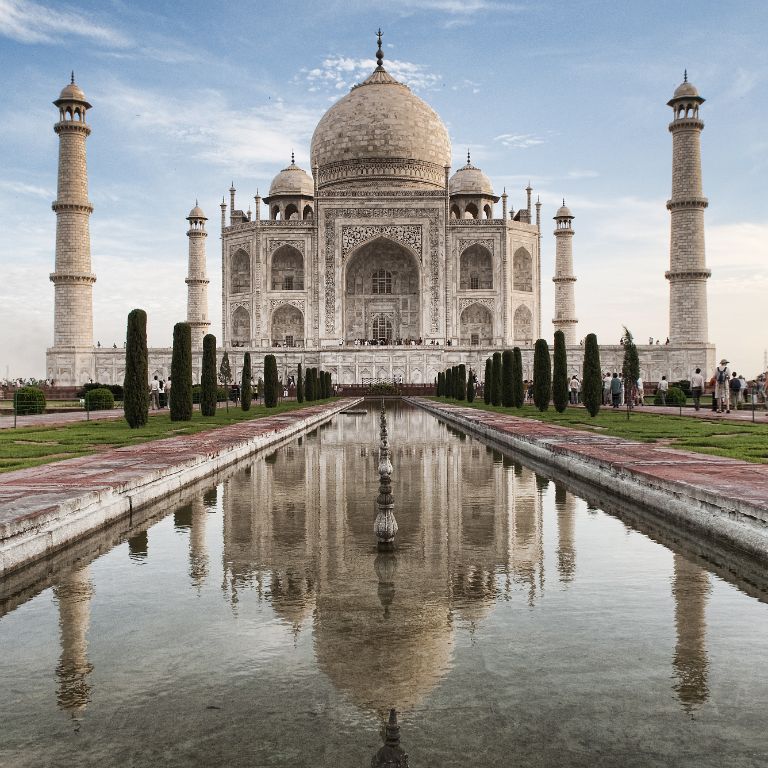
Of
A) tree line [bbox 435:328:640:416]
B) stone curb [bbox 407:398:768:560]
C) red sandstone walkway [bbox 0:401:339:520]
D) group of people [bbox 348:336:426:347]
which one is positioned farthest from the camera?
Result: group of people [bbox 348:336:426:347]

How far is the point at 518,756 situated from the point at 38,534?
2.60m

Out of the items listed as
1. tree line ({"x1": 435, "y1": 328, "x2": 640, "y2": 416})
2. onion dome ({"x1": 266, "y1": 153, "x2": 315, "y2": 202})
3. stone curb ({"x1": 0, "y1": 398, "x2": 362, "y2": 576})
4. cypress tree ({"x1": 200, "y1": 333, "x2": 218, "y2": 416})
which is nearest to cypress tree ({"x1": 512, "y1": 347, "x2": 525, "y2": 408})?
tree line ({"x1": 435, "y1": 328, "x2": 640, "y2": 416})

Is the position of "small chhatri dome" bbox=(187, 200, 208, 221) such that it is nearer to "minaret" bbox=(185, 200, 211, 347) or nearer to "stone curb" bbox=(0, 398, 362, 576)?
"minaret" bbox=(185, 200, 211, 347)

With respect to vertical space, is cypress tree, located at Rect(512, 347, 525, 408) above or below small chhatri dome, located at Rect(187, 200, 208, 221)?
below

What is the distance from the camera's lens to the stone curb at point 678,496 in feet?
12.1

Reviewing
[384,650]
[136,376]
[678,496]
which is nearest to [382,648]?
[384,650]

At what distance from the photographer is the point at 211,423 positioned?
12.6 metres

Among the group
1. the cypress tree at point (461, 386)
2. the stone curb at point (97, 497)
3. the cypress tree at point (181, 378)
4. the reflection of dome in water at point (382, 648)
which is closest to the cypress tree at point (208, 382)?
the cypress tree at point (181, 378)

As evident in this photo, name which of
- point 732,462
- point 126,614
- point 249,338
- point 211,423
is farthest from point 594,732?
point 249,338

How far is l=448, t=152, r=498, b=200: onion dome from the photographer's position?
41.5m

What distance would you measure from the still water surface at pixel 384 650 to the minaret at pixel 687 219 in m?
29.2

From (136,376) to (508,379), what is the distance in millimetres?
9580

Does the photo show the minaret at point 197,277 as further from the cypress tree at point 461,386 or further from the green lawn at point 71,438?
the green lawn at point 71,438

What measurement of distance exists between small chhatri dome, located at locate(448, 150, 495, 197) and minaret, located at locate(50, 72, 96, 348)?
18.6 m
